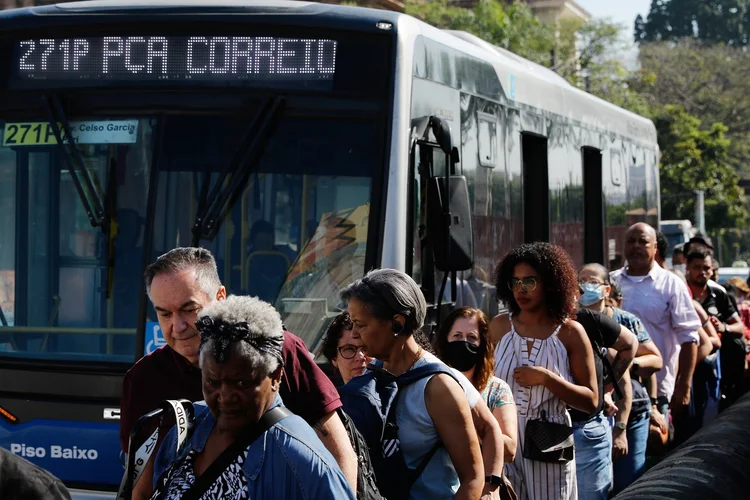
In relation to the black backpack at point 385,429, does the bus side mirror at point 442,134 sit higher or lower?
higher

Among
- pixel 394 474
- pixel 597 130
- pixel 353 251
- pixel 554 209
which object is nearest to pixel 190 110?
pixel 353 251

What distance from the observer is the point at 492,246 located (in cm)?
847

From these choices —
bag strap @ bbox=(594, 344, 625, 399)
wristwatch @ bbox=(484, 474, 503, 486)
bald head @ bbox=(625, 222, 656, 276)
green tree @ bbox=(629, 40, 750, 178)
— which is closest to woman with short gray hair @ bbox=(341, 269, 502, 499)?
wristwatch @ bbox=(484, 474, 503, 486)

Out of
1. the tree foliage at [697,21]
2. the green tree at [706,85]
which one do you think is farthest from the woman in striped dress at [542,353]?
the tree foliage at [697,21]

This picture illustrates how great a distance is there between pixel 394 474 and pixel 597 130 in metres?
8.02

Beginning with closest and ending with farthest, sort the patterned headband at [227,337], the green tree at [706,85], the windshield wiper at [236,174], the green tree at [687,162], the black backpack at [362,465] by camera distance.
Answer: the patterned headband at [227,337]
the black backpack at [362,465]
the windshield wiper at [236,174]
the green tree at [687,162]
the green tree at [706,85]

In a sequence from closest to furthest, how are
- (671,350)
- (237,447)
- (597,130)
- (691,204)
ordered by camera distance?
(237,447)
(671,350)
(597,130)
(691,204)

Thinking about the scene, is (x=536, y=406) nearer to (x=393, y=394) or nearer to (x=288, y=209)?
(x=288, y=209)

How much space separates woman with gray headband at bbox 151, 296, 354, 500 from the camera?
117 inches

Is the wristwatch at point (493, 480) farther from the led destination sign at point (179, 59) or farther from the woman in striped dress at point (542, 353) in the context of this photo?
the led destination sign at point (179, 59)

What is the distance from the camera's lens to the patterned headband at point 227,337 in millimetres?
3080

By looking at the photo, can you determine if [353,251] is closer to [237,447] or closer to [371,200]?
[371,200]

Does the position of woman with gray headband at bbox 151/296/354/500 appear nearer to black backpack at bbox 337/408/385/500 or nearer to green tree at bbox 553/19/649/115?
black backpack at bbox 337/408/385/500

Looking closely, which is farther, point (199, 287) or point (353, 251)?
point (353, 251)
